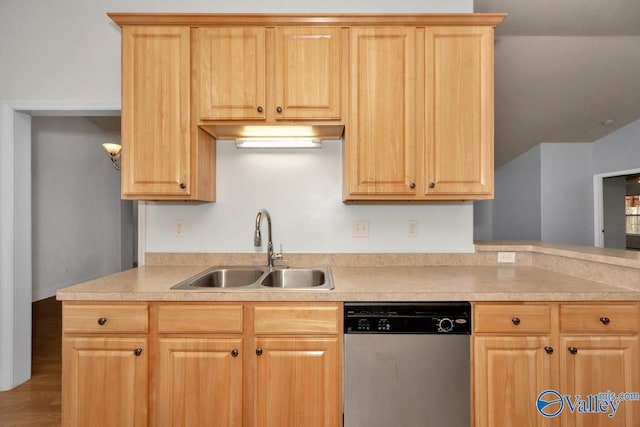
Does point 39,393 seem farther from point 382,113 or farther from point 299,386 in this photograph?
point 382,113

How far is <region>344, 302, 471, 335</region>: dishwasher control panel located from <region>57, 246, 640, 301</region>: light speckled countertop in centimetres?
4

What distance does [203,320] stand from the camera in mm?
1511

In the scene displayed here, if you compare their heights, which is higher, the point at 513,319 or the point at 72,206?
the point at 72,206

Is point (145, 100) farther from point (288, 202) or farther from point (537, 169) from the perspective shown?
point (537, 169)

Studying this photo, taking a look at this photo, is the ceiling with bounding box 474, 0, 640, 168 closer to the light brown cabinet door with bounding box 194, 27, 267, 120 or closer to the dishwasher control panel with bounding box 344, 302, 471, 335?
the light brown cabinet door with bounding box 194, 27, 267, 120

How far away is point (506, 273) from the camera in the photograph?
193 centimetres

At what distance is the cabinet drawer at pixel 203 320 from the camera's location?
4.95ft

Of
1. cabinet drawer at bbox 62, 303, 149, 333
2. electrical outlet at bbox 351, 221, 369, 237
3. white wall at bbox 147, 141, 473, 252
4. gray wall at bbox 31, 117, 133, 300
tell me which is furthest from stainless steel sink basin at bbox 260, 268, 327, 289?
gray wall at bbox 31, 117, 133, 300

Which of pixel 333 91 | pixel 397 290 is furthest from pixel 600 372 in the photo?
pixel 333 91

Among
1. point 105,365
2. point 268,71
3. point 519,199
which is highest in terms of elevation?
point 268,71

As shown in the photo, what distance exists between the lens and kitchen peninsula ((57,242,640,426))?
1489mm

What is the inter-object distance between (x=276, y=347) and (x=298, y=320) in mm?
163

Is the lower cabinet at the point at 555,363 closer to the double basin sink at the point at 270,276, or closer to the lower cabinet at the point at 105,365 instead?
the double basin sink at the point at 270,276

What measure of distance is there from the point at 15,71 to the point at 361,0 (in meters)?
2.50
